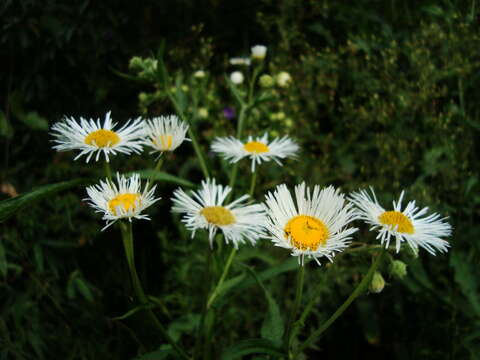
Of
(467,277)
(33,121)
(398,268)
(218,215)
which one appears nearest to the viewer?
(218,215)

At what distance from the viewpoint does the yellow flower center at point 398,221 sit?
2.95 ft

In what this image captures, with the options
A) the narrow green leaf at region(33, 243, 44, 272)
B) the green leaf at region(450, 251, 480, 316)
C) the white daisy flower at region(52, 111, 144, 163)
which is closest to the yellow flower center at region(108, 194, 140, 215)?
the white daisy flower at region(52, 111, 144, 163)

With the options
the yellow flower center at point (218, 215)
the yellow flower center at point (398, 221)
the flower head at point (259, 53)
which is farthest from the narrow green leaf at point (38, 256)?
the yellow flower center at point (398, 221)

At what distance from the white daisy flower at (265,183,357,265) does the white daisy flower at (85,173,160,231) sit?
241mm

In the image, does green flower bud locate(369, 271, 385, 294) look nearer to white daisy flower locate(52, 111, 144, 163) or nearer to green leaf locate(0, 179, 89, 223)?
white daisy flower locate(52, 111, 144, 163)

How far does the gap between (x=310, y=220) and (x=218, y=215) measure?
0.21 m

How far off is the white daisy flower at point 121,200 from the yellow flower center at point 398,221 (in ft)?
1.50

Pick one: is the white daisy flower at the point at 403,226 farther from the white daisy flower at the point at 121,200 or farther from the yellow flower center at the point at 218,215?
the white daisy flower at the point at 121,200

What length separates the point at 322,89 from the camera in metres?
2.29

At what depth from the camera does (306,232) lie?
0.91m

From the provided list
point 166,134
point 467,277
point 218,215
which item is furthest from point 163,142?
point 467,277

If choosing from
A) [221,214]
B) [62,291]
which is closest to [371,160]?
[221,214]

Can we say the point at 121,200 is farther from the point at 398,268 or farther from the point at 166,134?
the point at 398,268

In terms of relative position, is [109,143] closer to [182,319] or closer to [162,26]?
[182,319]
